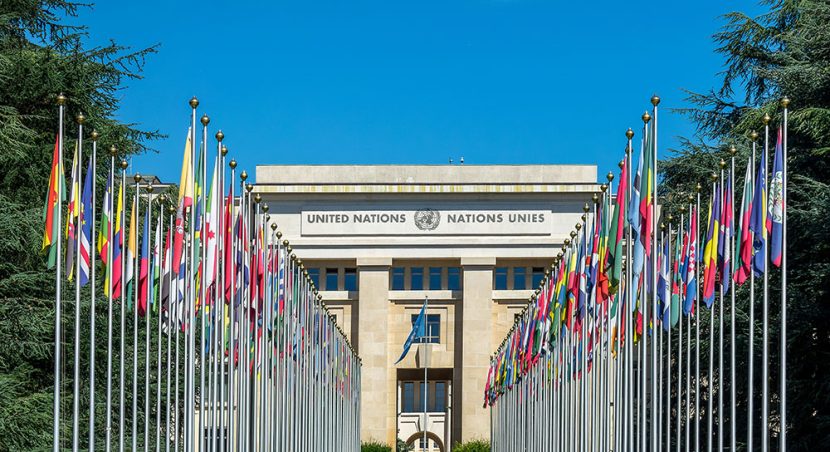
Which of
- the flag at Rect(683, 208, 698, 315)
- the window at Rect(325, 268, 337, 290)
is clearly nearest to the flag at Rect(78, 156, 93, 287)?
the flag at Rect(683, 208, 698, 315)

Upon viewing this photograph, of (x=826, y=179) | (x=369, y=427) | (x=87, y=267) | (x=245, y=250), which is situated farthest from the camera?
(x=369, y=427)

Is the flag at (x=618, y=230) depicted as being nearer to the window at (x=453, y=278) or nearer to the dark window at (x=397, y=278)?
the window at (x=453, y=278)

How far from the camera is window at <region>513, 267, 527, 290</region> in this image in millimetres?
84562

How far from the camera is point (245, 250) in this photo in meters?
30.6

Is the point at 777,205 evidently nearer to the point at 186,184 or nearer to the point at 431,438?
the point at 186,184

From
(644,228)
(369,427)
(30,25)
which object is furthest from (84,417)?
(369,427)

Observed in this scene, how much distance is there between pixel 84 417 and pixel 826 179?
1866cm

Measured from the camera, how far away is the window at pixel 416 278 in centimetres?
8506

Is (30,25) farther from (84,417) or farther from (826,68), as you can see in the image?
(826,68)

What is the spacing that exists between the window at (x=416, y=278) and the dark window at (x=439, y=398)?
6.25m

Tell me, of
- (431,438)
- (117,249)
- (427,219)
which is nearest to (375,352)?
(427,219)

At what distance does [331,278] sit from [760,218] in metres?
62.7

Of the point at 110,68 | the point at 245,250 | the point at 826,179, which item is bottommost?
the point at 245,250

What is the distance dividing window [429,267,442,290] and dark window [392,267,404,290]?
5.20 ft
